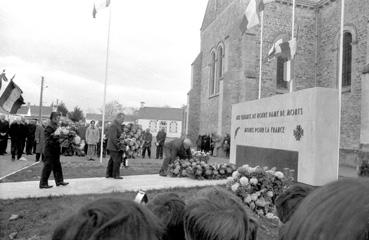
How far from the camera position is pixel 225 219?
177 centimetres

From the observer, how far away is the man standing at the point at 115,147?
10.5 m

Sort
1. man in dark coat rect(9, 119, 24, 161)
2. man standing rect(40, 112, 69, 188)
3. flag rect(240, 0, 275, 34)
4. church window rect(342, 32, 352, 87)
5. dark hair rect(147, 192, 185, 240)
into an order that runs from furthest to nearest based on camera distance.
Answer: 1. church window rect(342, 32, 352, 87)
2. man in dark coat rect(9, 119, 24, 161)
3. flag rect(240, 0, 275, 34)
4. man standing rect(40, 112, 69, 188)
5. dark hair rect(147, 192, 185, 240)

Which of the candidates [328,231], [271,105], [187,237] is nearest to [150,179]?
[271,105]

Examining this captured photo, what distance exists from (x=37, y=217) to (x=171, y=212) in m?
5.30

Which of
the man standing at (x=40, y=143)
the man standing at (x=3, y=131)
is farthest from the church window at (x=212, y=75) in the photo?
the man standing at (x=3, y=131)

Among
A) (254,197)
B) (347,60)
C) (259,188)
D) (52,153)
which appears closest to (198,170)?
Result: (259,188)

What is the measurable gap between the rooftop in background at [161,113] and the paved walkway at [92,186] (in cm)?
7465

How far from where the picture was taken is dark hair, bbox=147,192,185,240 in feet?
6.96

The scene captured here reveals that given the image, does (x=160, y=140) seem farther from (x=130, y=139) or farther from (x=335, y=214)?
(x=335, y=214)

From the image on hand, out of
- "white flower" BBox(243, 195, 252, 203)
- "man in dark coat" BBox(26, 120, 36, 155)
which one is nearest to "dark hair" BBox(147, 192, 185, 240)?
"white flower" BBox(243, 195, 252, 203)

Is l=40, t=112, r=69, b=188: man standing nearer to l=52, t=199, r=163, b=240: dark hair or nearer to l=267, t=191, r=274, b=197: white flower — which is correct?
l=267, t=191, r=274, b=197: white flower

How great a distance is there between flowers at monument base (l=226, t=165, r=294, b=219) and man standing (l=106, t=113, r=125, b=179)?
407 centimetres

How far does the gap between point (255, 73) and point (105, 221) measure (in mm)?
22321

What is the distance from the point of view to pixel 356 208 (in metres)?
0.95
